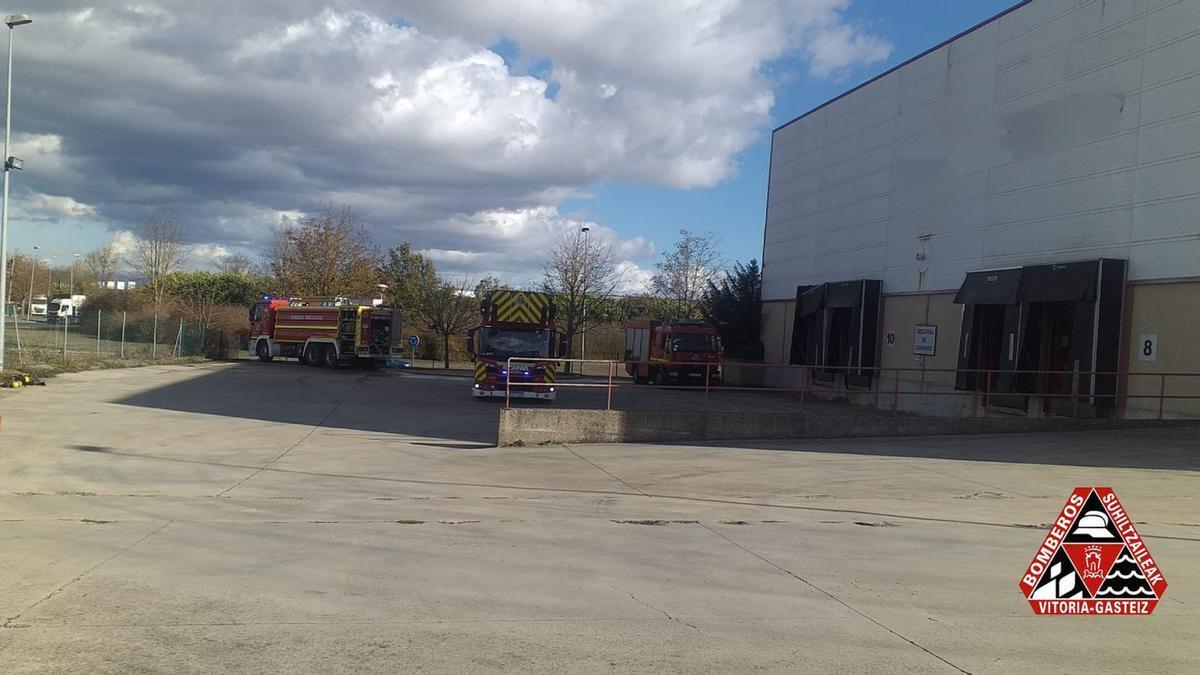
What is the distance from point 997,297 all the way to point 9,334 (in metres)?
47.7

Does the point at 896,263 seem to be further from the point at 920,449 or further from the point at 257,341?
the point at 257,341

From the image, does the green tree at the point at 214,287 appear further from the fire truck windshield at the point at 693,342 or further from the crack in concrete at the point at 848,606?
the crack in concrete at the point at 848,606

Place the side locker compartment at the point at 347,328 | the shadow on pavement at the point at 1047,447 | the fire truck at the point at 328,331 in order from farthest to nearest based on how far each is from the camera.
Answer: the side locker compartment at the point at 347,328 → the fire truck at the point at 328,331 → the shadow on pavement at the point at 1047,447

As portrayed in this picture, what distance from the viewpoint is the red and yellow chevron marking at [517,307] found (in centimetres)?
2484

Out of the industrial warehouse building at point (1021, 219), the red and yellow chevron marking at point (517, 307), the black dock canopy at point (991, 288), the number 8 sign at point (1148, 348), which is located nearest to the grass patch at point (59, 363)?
the red and yellow chevron marking at point (517, 307)

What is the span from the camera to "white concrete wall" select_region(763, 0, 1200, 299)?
779 inches

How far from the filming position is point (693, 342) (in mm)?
34250

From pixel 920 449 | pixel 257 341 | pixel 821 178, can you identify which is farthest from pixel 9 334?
pixel 920 449

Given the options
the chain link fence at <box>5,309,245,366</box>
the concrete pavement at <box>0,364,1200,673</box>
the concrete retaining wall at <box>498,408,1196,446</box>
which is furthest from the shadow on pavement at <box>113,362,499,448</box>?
the chain link fence at <box>5,309,245,366</box>

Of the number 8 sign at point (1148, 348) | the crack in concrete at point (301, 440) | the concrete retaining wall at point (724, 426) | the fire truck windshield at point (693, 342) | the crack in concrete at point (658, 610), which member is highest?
the number 8 sign at point (1148, 348)

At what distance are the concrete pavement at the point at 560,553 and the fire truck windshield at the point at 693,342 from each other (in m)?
16.9

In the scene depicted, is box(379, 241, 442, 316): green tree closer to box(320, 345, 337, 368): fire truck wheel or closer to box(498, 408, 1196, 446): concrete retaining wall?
box(320, 345, 337, 368): fire truck wheel

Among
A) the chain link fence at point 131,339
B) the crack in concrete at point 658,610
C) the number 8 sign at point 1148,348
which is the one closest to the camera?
the crack in concrete at point 658,610

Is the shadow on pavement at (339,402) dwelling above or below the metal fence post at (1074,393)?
below
